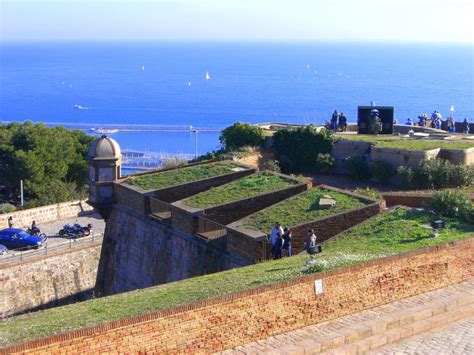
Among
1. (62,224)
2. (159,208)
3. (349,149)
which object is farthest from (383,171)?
(62,224)

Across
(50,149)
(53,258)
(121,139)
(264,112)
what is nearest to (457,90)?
(264,112)

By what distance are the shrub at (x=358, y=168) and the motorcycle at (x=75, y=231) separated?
1329 centimetres

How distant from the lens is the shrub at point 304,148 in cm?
2758

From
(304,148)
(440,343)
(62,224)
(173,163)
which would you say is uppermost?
(304,148)

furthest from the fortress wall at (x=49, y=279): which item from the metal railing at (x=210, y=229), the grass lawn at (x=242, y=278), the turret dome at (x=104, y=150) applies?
the grass lawn at (x=242, y=278)

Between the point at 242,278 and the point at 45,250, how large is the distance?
18269 millimetres

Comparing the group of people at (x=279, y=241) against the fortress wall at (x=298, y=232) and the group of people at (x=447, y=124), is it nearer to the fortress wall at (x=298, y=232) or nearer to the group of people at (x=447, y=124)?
the fortress wall at (x=298, y=232)

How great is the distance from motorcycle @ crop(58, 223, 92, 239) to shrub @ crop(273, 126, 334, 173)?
10365 mm

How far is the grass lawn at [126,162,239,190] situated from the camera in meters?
21.5

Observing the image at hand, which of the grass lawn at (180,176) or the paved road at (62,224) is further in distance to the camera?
the paved road at (62,224)

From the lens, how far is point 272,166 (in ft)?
86.6

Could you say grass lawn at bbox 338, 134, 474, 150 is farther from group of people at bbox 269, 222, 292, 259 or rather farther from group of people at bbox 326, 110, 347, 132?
group of people at bbox 269, 222, 292, 259

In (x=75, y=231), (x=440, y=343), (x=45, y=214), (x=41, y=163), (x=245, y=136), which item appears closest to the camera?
(x=440, y=343)

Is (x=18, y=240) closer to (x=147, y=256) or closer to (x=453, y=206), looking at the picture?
(x=147, y=256)
